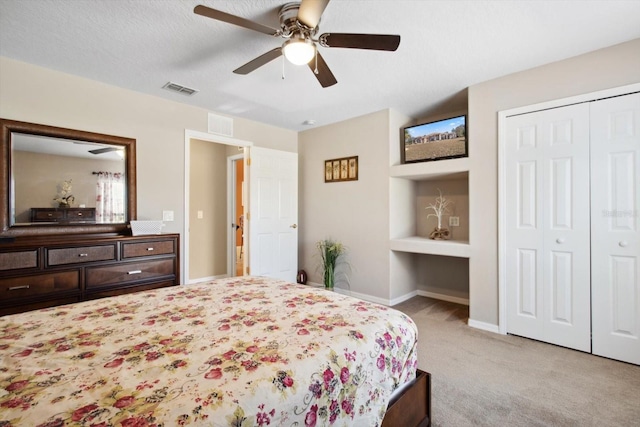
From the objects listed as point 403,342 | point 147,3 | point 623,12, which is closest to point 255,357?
point 403,342

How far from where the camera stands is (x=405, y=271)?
165 inches

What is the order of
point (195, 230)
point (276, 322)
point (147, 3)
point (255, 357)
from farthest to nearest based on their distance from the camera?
point (195, 230)
point (147, 3)
point (276, 322)
point (255, 357)

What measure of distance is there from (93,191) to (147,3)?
1.96m

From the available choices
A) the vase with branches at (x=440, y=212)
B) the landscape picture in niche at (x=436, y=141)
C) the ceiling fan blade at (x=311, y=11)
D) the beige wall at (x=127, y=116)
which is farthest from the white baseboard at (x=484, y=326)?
the beige wall at (x=127, y=116)

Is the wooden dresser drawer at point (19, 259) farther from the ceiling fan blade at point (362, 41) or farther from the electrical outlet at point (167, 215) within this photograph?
the ceiling fan blade at point (362, 41)

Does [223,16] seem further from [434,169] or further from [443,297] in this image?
[443,297]

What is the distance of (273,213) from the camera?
4.43 metres

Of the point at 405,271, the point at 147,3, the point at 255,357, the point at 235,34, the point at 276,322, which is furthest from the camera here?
the point at 405,271

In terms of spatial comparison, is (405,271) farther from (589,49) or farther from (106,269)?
(106,269)

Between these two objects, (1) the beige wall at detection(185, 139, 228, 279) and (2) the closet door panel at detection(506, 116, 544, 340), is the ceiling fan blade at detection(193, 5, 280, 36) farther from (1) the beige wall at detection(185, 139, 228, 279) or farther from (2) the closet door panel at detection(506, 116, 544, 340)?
(1) the beige wall at detection(185, 139, 228, 279)

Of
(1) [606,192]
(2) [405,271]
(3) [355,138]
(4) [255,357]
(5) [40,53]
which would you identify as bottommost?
(2) [405,271]

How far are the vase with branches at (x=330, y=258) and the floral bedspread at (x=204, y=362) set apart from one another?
254 cm

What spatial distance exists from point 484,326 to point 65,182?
440cm

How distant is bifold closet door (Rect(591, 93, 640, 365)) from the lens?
7.65ft
